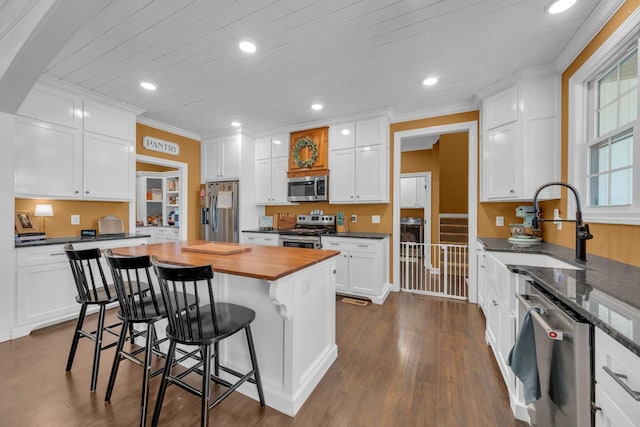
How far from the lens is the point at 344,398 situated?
5.63 feet

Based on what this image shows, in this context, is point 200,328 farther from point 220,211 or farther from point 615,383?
point 220,211

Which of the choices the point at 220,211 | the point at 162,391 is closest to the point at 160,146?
the point at 220,211

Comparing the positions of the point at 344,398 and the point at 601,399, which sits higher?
the point at 601,399

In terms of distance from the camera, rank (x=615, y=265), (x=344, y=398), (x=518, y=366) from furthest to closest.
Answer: (x=344, y=398), (x=615, y=265), (x=518, y=366)

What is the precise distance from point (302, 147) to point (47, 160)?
3211 mm

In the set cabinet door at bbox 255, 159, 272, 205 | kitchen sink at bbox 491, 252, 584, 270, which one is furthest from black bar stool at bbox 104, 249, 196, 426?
cabinet door at bbox 255, 159, 272, 205

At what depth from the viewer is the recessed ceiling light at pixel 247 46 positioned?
2.22 m

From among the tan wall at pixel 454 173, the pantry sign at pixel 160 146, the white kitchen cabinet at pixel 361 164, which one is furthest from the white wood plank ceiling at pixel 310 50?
the tan wall at pixel 454 173

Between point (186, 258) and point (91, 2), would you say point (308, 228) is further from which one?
point (91, 2)

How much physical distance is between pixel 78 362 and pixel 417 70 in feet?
13.6

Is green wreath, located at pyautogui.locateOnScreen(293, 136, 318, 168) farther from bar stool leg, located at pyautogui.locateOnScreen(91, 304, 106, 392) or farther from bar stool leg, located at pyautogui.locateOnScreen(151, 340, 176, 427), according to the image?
bar stool leg, located at pyautogui.locateOnScreen(151, 340, 176, 427)

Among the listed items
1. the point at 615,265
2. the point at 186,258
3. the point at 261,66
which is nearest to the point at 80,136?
the point at 261,66

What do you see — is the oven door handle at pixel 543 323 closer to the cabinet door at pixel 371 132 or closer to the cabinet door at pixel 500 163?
the cabinet door at pixel 500 163

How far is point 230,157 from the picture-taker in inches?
183
